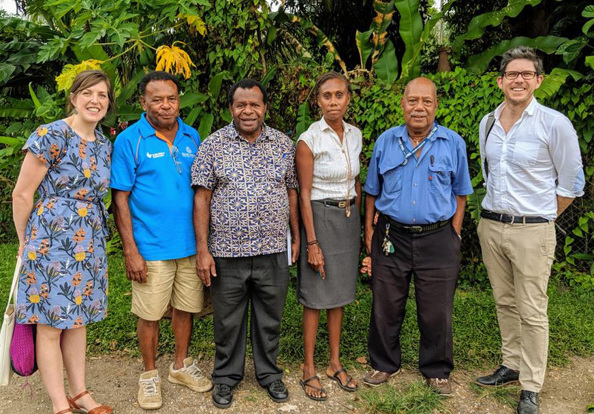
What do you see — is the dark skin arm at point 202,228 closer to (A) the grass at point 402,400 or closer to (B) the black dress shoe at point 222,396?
(B) the black dress shoe at point 222,396

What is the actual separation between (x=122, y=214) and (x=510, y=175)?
224 centimetres

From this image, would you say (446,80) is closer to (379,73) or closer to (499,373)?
(379,73)

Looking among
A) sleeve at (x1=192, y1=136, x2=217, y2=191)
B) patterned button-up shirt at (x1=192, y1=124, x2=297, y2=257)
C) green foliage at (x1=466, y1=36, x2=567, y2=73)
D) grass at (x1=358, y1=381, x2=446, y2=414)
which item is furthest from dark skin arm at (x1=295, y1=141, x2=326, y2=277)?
green foliage at (x1=466, y1=36, x2=567, y2=73)

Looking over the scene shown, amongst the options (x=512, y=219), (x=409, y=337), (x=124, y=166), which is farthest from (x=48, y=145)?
(x=409, y=337)

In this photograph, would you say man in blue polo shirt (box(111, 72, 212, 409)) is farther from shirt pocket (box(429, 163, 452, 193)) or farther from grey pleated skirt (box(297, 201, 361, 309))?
shirt pocket (box(429, 163, 452, 193))

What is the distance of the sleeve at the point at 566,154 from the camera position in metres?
2.79

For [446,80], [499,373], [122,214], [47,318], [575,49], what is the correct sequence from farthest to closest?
[446,80] → [575,49] → [499,373] → [122,214] → [47,318]

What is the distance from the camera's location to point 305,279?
123 inches

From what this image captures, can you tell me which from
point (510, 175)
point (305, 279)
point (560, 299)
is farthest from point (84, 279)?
point (560, 299)

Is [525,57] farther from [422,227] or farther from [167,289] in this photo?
[167,289]

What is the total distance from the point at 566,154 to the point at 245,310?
2053 mm

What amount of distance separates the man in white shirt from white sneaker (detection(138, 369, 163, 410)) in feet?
7.11

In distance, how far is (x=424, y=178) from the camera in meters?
2.96

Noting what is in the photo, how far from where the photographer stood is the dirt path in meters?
3.03
